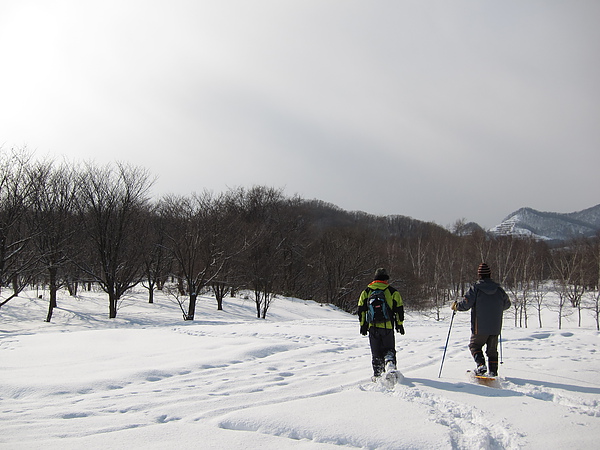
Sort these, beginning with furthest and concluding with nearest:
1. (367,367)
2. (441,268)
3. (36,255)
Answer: (441,268) → (36,255) → (367,367)

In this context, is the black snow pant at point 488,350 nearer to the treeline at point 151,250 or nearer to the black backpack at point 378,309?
the black backpack at point 378,309

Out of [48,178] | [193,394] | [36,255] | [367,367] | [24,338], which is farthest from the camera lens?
[48,178]

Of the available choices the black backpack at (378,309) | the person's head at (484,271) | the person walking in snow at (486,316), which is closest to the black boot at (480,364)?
the person walking in snow at (486,316)

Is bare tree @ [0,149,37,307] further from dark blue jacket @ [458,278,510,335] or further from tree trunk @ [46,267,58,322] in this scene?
dark blue jacket @ [458,278,510,335]

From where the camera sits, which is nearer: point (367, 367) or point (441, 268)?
point (367, 367)

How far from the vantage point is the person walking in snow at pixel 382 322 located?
5.97 metres

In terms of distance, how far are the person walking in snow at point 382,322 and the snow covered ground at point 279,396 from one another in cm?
38

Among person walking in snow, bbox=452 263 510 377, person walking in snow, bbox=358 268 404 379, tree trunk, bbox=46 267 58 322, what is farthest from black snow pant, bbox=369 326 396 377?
tree trunk, bbox=46 267 58 322

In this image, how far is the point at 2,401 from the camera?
502cm

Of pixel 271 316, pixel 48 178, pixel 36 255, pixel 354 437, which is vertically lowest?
pixel 271 316

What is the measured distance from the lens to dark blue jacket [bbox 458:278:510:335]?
6.15 metres

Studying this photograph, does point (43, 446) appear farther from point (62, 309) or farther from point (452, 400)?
point (62, 309)

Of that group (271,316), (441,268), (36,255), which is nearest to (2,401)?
(36,255)

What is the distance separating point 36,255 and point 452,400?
20.0 meters
